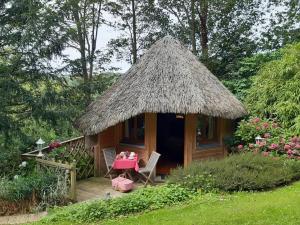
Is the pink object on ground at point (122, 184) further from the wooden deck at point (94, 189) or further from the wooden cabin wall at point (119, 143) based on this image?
the wooden cabin wall at point (119, 143)

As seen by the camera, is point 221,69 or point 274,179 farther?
point 221,69

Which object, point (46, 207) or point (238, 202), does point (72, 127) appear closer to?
point (46, 207)

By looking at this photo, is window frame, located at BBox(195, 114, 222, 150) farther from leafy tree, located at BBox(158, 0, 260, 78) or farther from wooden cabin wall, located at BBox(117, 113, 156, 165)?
leafy tree, located at BBox(158, 0, 260, 78)

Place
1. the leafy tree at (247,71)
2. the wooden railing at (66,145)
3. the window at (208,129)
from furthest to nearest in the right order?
the leafy tree at (247,71) < the window at (208,129) < the wooden railing at (66,145)

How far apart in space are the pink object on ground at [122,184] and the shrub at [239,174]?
164 cm

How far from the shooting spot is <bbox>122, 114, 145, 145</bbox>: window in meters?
13.5

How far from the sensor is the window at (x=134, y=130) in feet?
44.2

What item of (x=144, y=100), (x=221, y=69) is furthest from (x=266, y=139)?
(x=221, y=69)

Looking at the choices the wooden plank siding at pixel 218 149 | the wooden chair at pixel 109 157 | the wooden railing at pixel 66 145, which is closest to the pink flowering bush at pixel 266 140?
the wooden plank siding at pixel 218 149

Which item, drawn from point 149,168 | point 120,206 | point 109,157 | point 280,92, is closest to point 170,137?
point 109,157

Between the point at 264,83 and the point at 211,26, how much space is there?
9.08 m

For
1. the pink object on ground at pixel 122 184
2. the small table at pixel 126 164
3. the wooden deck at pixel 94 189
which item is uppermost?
the small table at pixel 126 164

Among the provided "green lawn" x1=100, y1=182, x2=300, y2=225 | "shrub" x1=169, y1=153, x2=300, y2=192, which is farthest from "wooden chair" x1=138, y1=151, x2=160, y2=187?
"green lawn" x1=100, y1=182, x2=300, y2=225

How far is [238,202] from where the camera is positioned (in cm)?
794
